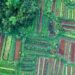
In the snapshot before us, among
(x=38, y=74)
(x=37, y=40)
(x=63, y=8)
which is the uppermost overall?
(x=63, y=8)

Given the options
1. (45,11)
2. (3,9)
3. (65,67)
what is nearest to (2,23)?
(3,9)

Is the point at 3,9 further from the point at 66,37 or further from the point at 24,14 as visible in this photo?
the point at 66,37

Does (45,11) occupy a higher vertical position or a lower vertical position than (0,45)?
higher

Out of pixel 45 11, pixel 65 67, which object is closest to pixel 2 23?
pixel 45 11

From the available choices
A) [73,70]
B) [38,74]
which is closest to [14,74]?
[38,74]

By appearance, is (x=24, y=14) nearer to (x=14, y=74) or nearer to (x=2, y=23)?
(x=2, y=23)

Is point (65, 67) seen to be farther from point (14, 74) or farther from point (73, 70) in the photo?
point (14, 74)

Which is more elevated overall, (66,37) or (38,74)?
(66,37)

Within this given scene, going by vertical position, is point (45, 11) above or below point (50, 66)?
above
